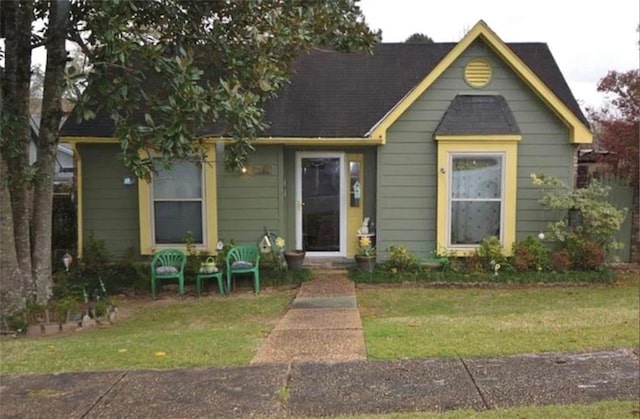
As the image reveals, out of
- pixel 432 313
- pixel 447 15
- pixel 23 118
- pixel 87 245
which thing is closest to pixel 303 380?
pixel 432 313

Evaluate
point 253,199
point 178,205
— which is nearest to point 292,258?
point 253,199

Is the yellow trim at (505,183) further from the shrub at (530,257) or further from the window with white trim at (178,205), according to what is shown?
the window with white trim at (178,205)

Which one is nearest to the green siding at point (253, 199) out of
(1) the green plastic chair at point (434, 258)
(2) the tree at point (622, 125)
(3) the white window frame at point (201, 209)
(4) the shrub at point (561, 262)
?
(3) the white window frame at point (201, 209)

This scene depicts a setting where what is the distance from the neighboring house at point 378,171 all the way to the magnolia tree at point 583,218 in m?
0.42

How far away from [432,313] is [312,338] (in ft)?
6.94

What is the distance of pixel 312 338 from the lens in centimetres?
611

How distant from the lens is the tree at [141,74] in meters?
Result: 6.56

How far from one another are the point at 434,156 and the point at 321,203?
237 cm

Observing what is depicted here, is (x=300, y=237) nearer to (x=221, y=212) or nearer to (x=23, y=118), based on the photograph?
(x=221, y=212)

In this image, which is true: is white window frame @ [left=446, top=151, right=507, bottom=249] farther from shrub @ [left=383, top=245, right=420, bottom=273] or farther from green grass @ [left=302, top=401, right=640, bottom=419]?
green grass @ [left=302, top=401, right=640, bottom=419]

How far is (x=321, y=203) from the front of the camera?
11031mm

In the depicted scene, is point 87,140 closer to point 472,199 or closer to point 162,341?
point 162,341

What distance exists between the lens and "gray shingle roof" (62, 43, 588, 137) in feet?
34.2

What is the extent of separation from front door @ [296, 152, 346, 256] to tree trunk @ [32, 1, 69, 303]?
14.7ft
